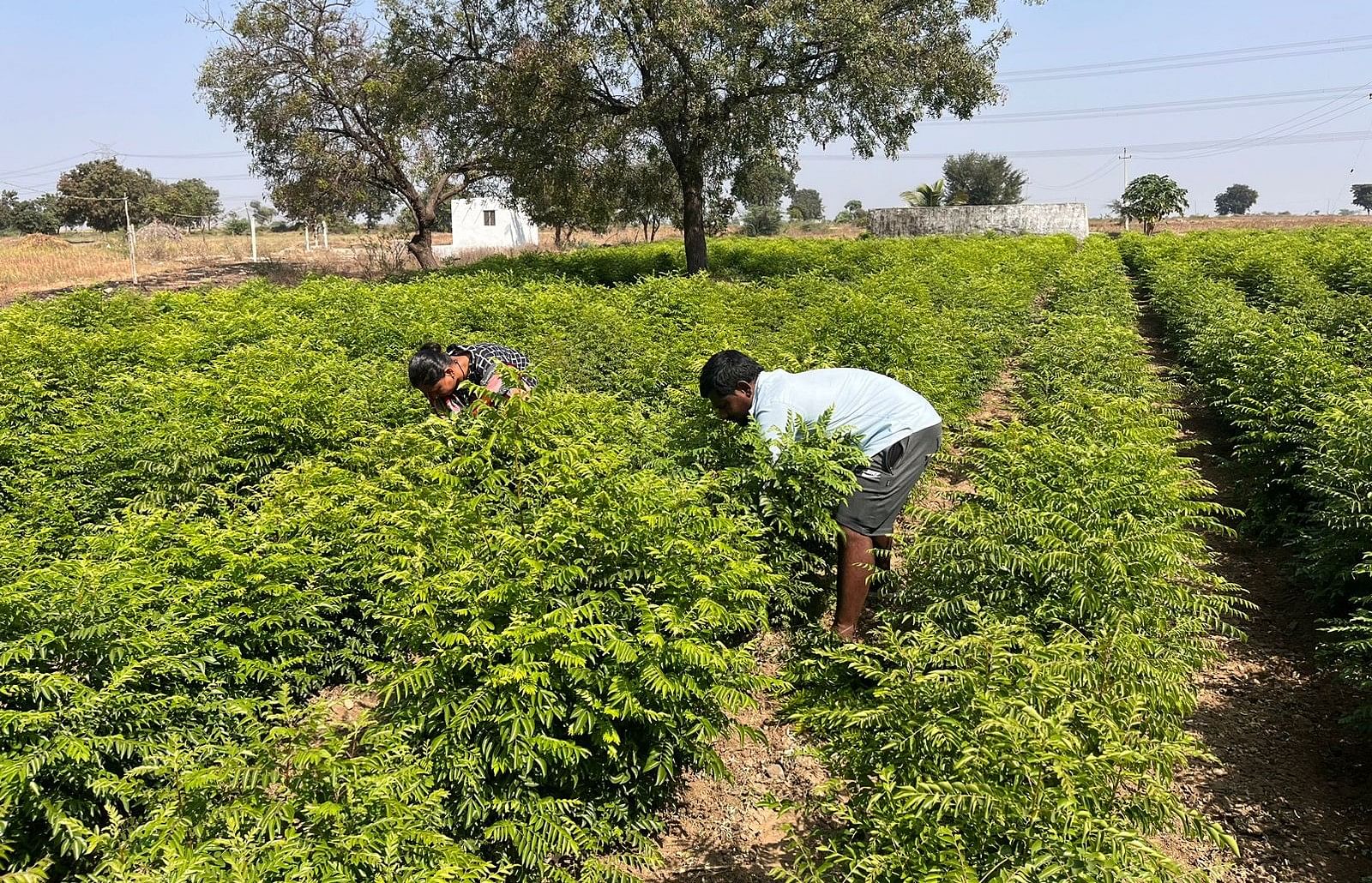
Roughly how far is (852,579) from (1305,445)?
385cm

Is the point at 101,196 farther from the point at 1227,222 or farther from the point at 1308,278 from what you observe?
the point at 1227,222

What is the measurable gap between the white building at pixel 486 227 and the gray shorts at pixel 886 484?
133 feet

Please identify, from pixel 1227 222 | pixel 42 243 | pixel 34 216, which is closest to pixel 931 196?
pixel 1227 222

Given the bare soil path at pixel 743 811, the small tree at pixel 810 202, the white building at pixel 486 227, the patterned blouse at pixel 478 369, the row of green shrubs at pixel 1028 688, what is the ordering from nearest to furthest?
the row of green shrubs at pixel 1028 688 < the bare soil path at pixel 743 811 < the patterned blouse at pixel 478 369 < the white building at pixel 486 227 < the small tree at pixel 810 202

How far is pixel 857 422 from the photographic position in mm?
4191

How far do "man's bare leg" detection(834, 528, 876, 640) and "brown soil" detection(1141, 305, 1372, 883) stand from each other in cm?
151

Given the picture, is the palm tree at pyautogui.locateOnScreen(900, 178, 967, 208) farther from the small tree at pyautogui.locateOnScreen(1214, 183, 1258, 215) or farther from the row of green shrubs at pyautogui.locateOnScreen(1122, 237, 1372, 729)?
the small tree at pyautogui.locateOnScreen(1214, 183, 1258, 215)

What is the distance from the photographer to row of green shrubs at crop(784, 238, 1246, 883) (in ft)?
6.96

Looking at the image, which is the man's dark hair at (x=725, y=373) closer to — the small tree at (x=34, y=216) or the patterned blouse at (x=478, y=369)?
the patterned blouse at (x=478, y=369)

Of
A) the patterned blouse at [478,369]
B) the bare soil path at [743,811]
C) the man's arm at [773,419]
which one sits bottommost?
the bare soil path at [743,811]

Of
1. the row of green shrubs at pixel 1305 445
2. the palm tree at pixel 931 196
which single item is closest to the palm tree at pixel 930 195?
the palm tree at pixel 931 196

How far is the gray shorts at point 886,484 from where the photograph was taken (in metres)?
4.14

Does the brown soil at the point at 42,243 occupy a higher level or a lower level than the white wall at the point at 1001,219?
lower

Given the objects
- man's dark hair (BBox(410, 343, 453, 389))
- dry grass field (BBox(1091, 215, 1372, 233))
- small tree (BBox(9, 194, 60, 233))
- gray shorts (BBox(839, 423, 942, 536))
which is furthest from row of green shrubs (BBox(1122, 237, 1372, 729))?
small tree (BBox(9, 194, 60, 233))
